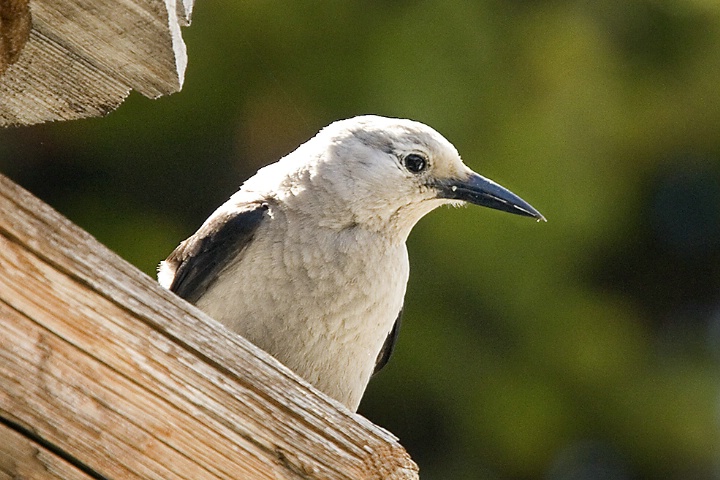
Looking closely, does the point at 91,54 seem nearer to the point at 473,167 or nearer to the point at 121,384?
the point at 121,384

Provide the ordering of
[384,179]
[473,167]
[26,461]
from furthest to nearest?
1. [473,167]
2. [384,179]
3. [26,461]

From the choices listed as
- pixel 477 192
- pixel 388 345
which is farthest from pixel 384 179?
pixel 388 345

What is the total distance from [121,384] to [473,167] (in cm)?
324

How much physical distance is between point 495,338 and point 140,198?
1847 mm

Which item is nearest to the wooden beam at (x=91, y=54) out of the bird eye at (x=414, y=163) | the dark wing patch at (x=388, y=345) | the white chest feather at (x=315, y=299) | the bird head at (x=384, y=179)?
the white chest feather at (x=315, y=299)

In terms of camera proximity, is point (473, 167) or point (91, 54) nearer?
point (91, 54)

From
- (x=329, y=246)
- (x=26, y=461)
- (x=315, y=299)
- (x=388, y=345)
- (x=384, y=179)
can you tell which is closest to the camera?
(x=26, y=461)

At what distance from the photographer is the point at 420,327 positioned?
5.43 meters

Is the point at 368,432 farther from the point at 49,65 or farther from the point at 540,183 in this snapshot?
the point at 540,183

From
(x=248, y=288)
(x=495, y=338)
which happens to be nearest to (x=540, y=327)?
(x=495, y=338)

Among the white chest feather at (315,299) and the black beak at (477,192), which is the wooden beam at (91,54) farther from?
the black beak at (477,192)

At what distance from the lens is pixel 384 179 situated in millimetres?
3707

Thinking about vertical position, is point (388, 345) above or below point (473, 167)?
below

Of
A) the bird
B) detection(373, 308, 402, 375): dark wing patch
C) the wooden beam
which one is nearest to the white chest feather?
the bird
